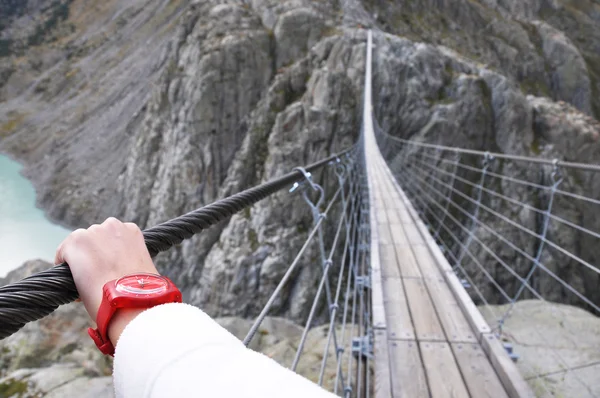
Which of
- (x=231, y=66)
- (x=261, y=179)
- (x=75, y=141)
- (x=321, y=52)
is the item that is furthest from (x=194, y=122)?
(x=75, y=141)

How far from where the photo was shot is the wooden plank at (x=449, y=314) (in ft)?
7.91

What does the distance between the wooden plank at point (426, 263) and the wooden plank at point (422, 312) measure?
18cm

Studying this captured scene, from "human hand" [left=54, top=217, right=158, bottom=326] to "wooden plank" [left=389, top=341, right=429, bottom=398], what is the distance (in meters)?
1.75

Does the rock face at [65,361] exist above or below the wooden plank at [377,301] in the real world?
below

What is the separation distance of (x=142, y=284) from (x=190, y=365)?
8.2 inches

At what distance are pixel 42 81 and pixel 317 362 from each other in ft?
184

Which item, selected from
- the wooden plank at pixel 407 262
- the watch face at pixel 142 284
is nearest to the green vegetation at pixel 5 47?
the wooden plank at pixel 407 262

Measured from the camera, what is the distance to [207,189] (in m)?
18.7

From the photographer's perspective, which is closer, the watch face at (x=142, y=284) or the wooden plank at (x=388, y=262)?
the watch face at (x=142, y=284)

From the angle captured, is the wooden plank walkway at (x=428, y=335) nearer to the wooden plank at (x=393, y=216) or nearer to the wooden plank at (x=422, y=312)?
the wooden plank at (x=422, y=312)

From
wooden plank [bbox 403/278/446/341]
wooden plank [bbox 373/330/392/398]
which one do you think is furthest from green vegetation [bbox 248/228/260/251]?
wooden plank [bbox 373/330/392/398]

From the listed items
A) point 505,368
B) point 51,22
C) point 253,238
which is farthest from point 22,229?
point 51,22

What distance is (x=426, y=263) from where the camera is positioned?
3.52 m

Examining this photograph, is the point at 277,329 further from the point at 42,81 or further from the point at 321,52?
the point at 42,81
